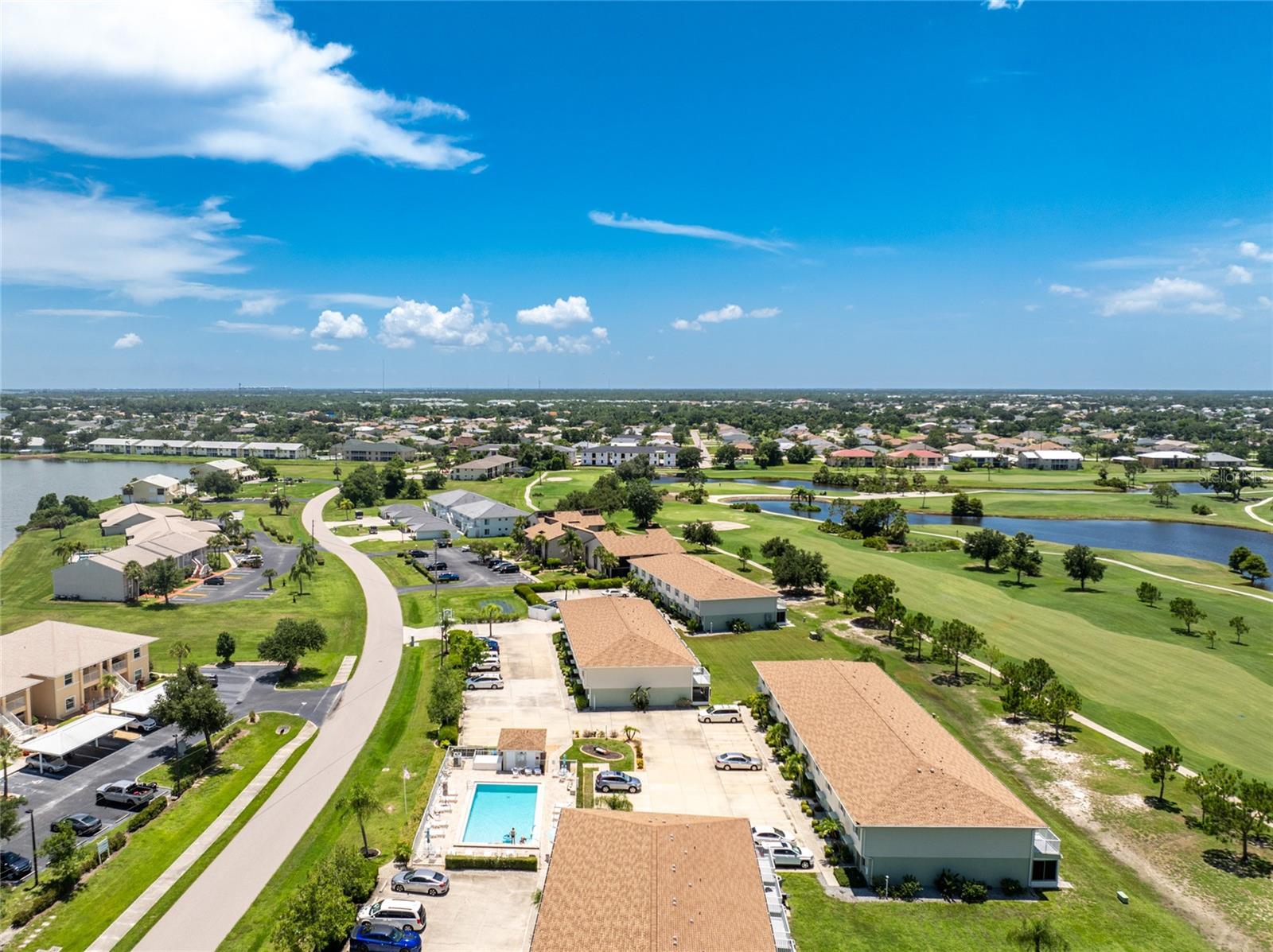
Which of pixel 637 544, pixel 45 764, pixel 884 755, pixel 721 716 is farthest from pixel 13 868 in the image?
pixel 637 544

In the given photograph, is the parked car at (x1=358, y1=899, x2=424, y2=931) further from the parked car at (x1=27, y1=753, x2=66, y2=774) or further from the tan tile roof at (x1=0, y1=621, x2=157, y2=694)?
the tan tile roof at (x1=0, y1=621, x2=157, y2=694)

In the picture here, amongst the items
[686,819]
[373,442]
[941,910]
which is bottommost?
[941,910]

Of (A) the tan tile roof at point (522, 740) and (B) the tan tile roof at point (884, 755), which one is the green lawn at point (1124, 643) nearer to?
(B) the tan tile roof at point (884, 755)

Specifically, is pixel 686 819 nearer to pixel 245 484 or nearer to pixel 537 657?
A: pixel 537 657

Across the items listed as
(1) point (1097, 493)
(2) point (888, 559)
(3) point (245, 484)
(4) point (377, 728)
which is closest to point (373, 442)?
(3) point (245, 484)

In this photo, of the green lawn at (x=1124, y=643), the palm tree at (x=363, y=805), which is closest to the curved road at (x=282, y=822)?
the palm tree at (x=363, y=805)
